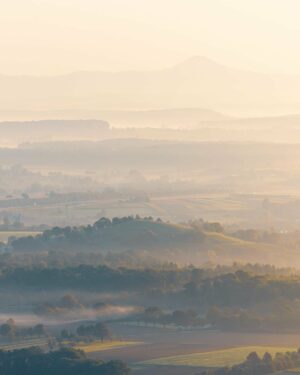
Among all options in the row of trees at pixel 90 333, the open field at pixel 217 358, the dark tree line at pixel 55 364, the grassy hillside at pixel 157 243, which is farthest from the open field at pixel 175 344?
the grassy hillside at pixel 157 243

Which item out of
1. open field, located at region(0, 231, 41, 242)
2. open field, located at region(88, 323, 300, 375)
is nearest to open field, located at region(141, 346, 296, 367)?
open field, located at region(88, 323, 300, 375)

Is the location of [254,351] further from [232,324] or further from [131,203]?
[131,203]

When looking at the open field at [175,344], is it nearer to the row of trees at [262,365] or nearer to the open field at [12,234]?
the row of trees at [262,365]

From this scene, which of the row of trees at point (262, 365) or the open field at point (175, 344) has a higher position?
the open field at point (175, 344)

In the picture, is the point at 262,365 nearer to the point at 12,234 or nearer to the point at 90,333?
the point at 90,333

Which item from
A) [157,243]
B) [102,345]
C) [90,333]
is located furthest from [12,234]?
[102,345]

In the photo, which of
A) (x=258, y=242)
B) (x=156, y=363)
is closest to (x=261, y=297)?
(x=156, y=363)
